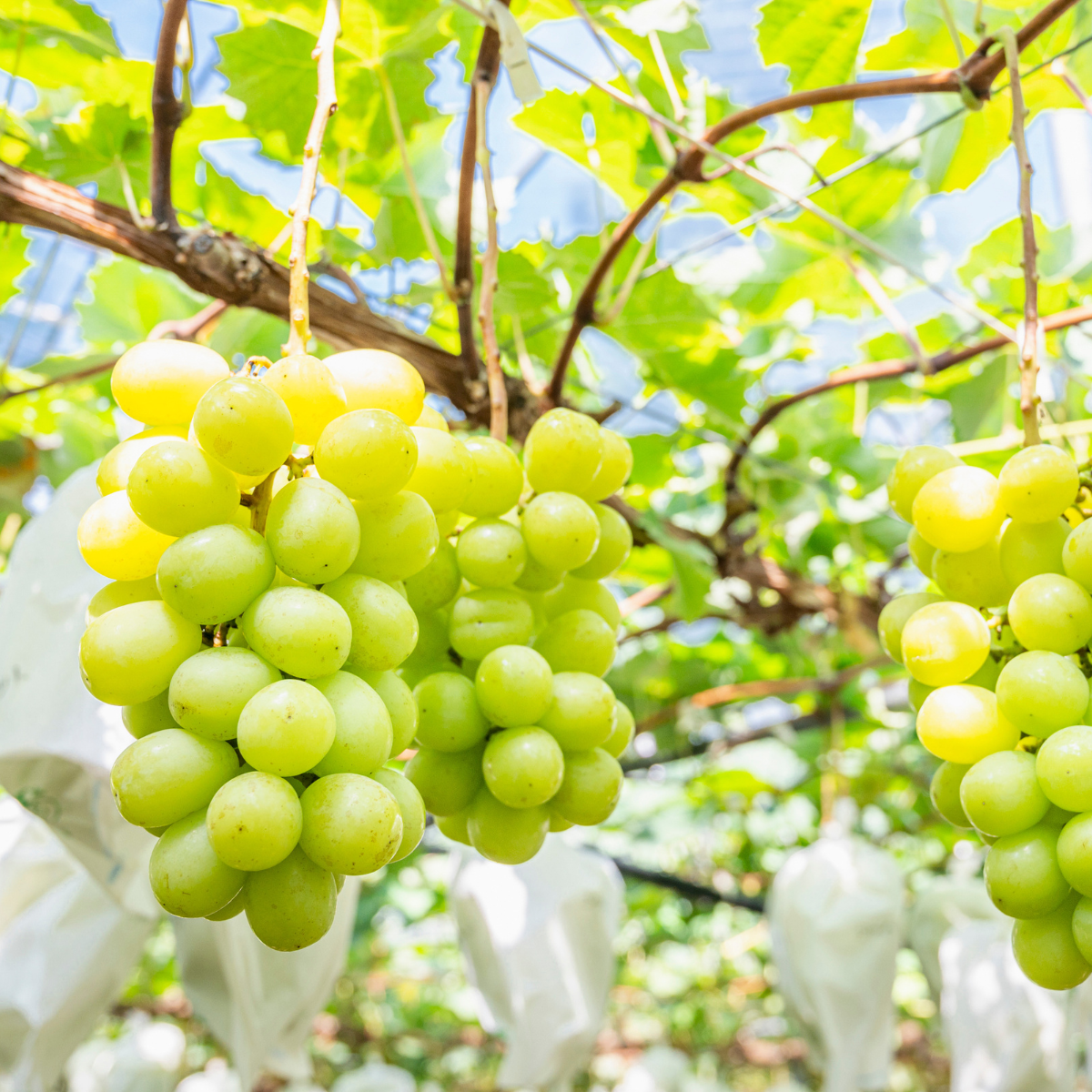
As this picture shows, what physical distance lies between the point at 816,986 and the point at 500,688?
1014mm

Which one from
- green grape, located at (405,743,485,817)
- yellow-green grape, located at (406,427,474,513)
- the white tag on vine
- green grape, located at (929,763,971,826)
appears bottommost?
green grape, located at (929,763,971,826)

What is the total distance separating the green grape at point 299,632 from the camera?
0.28m

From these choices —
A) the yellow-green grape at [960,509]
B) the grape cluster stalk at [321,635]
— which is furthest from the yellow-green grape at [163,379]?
the yellow-green grape at [960,509]

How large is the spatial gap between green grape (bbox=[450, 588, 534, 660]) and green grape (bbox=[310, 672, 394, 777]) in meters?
0.08

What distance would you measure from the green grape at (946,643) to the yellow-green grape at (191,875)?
278mm

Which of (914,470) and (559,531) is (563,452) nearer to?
(559,531)

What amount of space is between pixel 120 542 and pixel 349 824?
0.42 feet

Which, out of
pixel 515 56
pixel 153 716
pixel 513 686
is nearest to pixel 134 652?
pixel 153 716

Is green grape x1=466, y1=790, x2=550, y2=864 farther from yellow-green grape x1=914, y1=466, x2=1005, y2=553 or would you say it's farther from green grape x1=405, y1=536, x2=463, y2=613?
yellow-green grape x1=914, y1=466, x2=1005, y2=553

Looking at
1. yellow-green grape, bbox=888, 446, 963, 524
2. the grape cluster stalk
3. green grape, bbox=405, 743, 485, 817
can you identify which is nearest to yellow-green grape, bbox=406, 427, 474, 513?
the grape cluster stalk

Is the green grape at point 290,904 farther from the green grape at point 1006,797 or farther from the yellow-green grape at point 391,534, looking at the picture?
the green grape at point 1006,797

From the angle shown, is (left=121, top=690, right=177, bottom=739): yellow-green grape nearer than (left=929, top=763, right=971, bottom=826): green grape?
Yes

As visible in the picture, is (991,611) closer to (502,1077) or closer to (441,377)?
(441,377)

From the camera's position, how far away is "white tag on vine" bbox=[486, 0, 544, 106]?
0.41 metres
